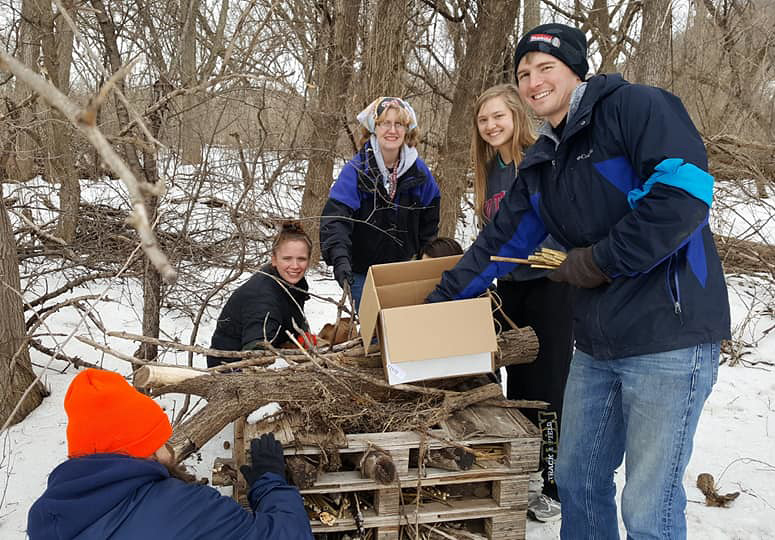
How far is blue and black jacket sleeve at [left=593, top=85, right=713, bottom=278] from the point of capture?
5.21ft

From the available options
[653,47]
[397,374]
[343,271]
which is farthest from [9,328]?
[653,47]

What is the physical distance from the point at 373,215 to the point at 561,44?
1.68 meters

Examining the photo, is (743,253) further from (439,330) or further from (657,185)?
(657,185)

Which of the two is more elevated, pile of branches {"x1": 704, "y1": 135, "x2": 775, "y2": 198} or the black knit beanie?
pile of branches {"x1": 704, "y1": 135, "x2": 775, "y2": 198}

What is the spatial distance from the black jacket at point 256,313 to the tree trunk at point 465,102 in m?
2.94

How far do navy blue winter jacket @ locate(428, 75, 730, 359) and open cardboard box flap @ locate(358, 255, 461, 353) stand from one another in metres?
0.76

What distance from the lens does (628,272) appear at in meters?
1.70

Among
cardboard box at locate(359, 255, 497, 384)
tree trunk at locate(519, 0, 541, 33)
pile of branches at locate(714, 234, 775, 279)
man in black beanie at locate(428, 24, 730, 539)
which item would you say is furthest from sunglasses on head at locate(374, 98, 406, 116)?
tree trunk at locate(519, 0, 541, 33)

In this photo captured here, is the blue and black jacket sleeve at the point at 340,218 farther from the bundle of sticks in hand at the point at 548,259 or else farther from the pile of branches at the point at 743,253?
the pile of branches at the point at 743,253

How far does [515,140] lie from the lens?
283 centimetres

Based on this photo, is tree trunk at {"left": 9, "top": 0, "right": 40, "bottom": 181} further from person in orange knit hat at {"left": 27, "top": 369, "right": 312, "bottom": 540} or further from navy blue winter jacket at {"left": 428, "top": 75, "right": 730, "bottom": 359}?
navy blue winter jacket at {"left": 428, "top": 75, "right": 730, "bottom": 359}

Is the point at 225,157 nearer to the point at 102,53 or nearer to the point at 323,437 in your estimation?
the point at 102,53

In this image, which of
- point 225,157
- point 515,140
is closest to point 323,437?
point 515,140

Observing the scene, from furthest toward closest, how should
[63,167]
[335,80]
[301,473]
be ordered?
[335,80]
[63,167]
[301,473]
